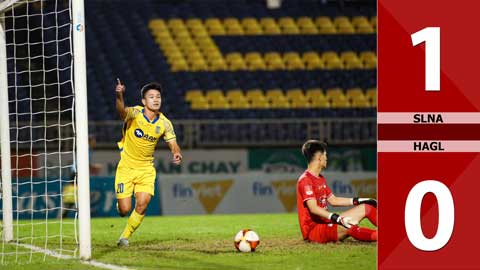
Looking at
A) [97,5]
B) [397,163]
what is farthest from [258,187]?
[397,163]

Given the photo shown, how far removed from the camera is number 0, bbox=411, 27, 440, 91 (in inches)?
218

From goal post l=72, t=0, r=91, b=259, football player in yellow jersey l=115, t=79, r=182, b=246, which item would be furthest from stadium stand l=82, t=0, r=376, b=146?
goal post l=72, t=0, r=91, b=259

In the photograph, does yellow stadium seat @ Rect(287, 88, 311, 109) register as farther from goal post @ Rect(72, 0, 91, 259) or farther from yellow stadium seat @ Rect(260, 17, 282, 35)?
goal post @ Rect(72, 0, 91, 259)

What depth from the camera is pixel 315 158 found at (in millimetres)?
11203

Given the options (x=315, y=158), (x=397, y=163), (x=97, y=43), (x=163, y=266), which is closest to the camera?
(x=397, y=163)

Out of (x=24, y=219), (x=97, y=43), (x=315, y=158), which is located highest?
(x=97, y=43)

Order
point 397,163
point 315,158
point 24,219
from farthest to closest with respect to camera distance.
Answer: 1. point 24,219
2. point 315,158
3. point 397,163

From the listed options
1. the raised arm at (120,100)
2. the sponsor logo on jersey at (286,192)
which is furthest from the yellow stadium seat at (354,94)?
the raised arm at (120,100)

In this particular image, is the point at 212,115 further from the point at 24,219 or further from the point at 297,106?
the point at 24,219

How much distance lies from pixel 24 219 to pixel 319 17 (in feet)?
45.6

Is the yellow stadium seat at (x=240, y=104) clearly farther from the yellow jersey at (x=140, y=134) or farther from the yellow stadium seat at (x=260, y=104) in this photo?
the yellow jersey at (x=140, y=134)

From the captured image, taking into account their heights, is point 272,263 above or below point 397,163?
below

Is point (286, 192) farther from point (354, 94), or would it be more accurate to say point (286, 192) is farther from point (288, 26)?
point (288, 26)

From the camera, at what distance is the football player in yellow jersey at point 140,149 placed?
1127 cm
